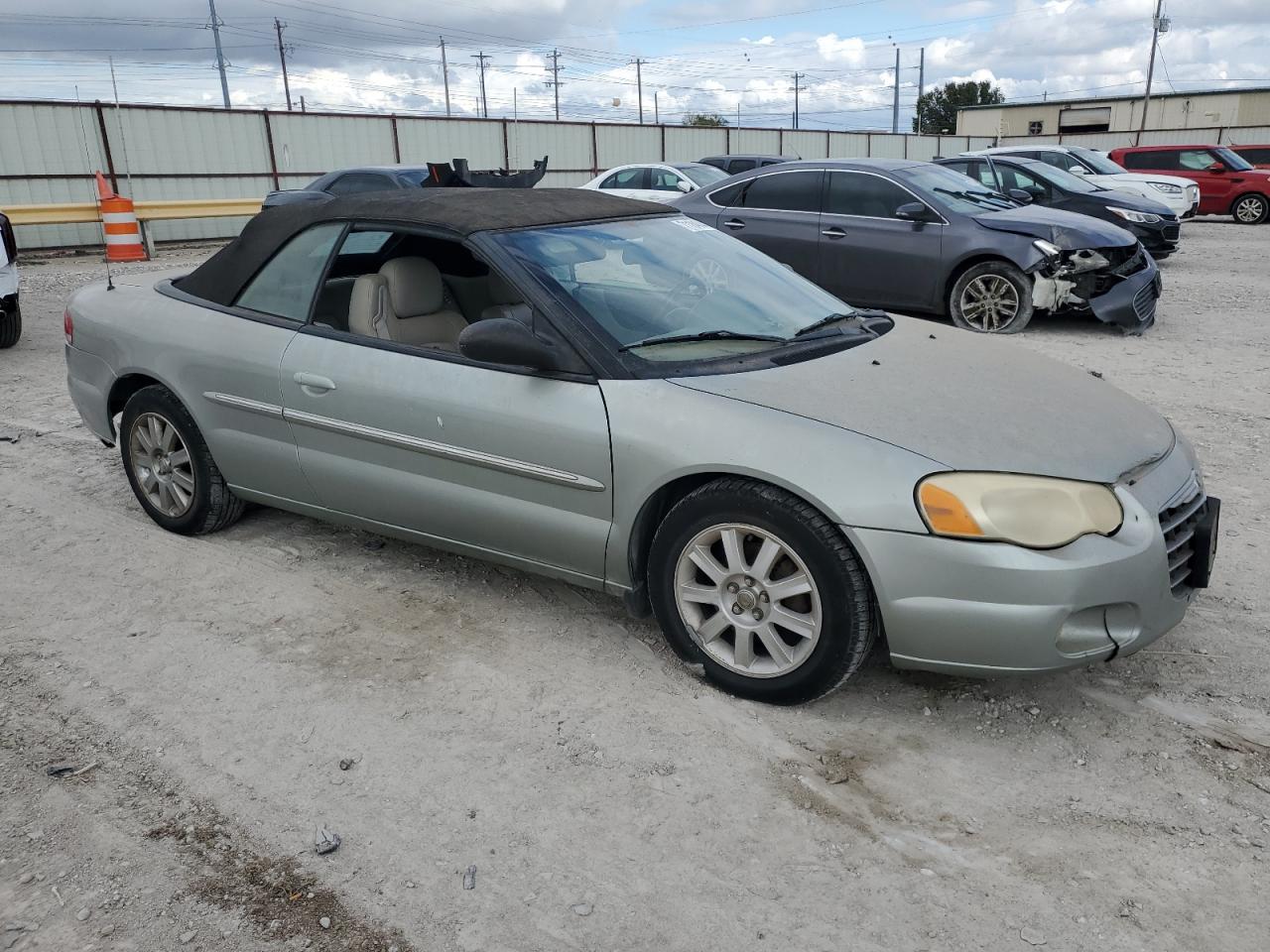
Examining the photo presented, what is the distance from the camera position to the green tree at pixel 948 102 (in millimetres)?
101188

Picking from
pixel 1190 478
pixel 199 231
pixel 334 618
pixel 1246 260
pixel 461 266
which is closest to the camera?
pixel 1190 478

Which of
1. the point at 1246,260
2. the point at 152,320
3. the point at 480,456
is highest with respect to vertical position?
the point at 152,320

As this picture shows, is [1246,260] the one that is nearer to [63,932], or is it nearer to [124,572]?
[124,572]

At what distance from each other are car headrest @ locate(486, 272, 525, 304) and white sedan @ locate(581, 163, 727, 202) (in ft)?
36.4

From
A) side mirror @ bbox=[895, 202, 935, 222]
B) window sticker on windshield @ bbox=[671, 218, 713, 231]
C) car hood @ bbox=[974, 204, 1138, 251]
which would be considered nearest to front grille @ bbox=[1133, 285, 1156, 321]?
car hood @ bbox=[974, 204, 1138, 251]

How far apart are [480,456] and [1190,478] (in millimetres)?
2319

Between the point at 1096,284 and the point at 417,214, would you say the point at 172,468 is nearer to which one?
the point at 417,214

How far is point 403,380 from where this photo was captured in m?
3.72

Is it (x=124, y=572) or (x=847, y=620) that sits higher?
(x=847, y=620)

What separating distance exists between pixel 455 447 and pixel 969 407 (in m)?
1.72

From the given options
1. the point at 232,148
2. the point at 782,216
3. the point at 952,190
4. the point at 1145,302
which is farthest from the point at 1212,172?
the point at 232,148

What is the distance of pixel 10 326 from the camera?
9.03 metres

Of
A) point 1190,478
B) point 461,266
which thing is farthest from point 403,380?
point 1190,478

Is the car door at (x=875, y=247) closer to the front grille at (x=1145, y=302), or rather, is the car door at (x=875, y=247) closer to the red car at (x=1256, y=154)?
the front grille at (x=1145, y=302)
